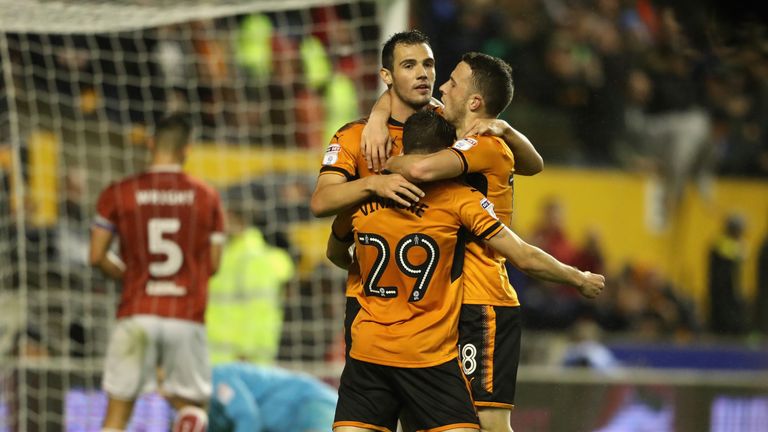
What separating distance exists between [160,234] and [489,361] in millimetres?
2634

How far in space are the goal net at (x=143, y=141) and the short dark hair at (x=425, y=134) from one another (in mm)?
3314

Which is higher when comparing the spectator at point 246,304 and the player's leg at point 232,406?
the spectator at point 246,304

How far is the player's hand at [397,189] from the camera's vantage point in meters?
3.82

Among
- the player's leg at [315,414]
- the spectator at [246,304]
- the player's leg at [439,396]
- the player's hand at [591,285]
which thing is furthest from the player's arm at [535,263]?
the spectator at [246,304]

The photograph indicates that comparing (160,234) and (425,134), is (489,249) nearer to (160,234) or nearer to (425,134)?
(425,134)

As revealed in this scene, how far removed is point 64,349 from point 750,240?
787 centimetres

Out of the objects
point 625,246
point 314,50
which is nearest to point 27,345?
point 314,50

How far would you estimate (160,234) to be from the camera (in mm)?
6180

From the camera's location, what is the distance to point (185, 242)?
621 centimetres

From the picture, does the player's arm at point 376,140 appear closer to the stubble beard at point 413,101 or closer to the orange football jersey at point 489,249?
the stubble beard at point 413,101

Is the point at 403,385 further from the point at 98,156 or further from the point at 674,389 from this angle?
the point at 98,156

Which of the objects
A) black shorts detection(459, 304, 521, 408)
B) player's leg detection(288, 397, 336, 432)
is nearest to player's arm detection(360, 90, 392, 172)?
black shorts detection(459, 304, 521, 408)

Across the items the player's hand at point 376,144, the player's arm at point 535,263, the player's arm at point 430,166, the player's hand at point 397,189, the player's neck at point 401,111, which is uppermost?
the player's neck at point 401,111

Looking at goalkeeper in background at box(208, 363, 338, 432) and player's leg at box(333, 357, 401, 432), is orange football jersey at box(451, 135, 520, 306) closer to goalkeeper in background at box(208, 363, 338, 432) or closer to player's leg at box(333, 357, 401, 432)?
player's leg at box(333, 357, 401, 432)
